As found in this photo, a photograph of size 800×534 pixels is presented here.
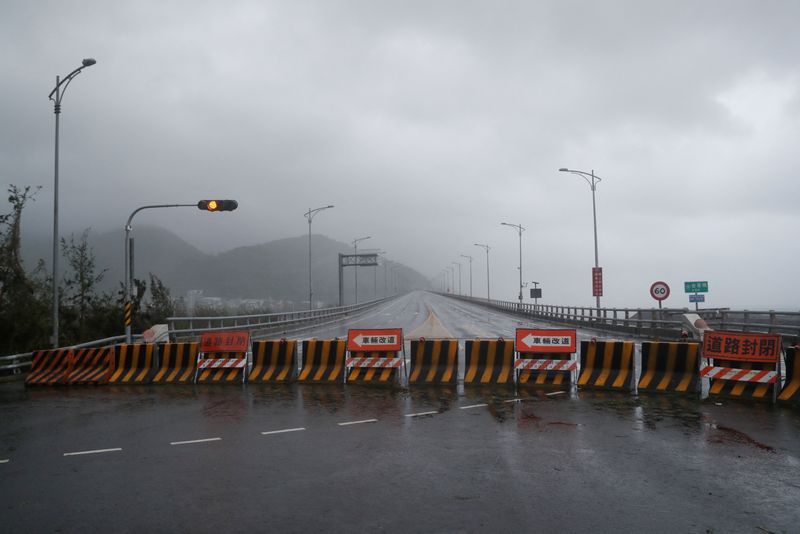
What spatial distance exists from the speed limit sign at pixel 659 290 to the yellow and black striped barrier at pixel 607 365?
15.5 metres

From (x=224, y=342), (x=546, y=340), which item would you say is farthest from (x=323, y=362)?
(x=546, y=340)

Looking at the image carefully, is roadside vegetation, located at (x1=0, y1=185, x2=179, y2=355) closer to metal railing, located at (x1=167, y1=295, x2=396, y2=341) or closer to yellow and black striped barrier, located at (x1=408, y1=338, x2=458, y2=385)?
metal railing, located at (x1=167, y1=295, x2=396, y2=341)

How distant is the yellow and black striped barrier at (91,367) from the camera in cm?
1501

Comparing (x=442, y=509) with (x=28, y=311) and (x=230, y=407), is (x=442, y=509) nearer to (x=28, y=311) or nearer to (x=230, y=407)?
(x=230, y=407)

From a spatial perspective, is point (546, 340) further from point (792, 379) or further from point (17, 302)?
point (17, 302)

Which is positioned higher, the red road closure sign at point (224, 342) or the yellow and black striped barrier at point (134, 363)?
the red road closure sign at point (224, 342)

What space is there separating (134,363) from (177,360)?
43.6 inches

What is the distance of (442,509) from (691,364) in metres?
9.06

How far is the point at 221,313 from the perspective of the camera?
38562mm

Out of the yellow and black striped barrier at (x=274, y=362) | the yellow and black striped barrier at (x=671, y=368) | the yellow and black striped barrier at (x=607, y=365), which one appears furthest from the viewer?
the yellow and black striped barrier at (x=274, y=362)

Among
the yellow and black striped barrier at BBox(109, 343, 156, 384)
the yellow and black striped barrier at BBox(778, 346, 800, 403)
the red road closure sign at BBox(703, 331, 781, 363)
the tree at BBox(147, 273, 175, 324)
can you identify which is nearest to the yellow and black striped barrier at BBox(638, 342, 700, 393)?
the red road closure sign at BBox(703, 331, 781, 363)

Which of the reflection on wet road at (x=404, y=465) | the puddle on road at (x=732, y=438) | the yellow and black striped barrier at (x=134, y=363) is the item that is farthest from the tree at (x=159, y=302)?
the puddle on road at (x=732, y=438)

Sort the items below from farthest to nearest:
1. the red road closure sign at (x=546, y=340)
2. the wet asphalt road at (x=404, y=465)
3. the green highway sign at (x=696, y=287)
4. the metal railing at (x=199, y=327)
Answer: the green highway sign at (x=696, y=287) < the metal railing at (x=199, y=327) < the red road closure sign at (x=546, y=340) < the wet asphalt road at (x=404, y=465)

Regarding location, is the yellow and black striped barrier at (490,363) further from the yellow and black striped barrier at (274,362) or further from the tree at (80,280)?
the tree at (80,280)
